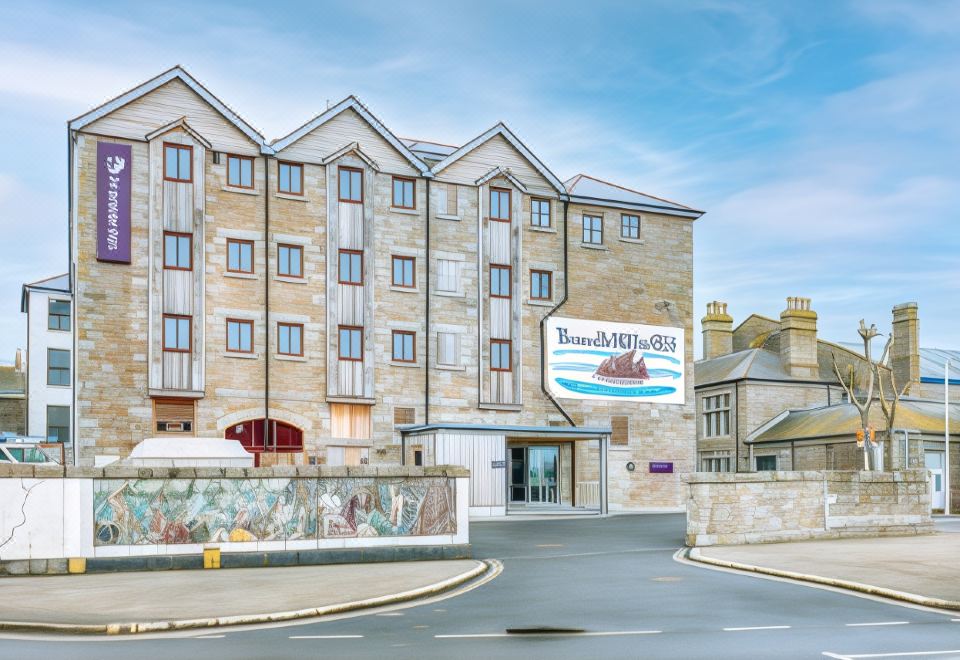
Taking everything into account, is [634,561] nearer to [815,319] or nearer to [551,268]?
[551,268]

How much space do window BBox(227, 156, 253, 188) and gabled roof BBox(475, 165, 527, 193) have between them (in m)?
9.26

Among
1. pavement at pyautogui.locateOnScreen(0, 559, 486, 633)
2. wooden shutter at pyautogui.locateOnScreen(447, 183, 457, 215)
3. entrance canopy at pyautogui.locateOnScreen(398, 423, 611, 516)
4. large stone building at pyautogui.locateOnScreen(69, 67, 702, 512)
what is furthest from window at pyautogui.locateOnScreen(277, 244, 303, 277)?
pavement at pyautogui.locateOnScreen(0, 559, 486, 633)

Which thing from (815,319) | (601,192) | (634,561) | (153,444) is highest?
(601,192)

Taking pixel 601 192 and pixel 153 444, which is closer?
pixel 153 444

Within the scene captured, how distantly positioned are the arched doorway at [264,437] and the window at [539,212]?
525 inches

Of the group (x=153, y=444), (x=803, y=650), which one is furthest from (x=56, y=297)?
(x=803, y=650)

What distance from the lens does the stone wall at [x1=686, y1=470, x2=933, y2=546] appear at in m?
26.5

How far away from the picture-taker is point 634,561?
23.9 metres

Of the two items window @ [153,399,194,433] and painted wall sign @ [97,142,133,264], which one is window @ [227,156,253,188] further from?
window @ [153,399,194,433]

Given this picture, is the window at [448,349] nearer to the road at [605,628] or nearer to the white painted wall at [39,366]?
the road at [605,628]

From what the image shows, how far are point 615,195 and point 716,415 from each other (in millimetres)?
17445

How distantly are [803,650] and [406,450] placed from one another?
31.6 m

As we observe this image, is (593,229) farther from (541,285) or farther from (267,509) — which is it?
(267,509)

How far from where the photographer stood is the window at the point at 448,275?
148ft
